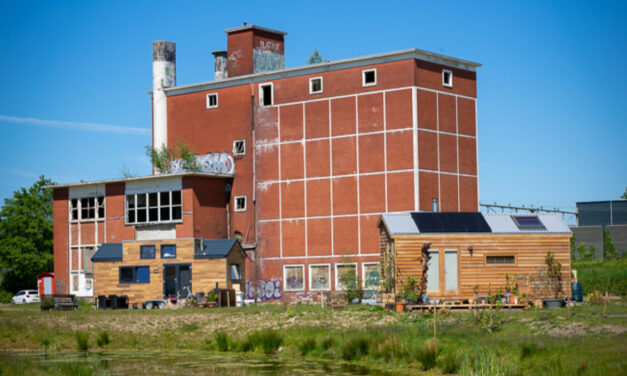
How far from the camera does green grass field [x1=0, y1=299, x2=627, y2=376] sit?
27641mm

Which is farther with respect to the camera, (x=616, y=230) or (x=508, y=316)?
(x=616, y=230)

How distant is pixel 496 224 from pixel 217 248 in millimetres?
21204

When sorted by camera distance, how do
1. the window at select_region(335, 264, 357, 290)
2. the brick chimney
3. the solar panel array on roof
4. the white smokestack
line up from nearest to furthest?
the solar panel array on roof < the window at select_region(335, 264, 357, 290) < the brick chimney < the white smokestack

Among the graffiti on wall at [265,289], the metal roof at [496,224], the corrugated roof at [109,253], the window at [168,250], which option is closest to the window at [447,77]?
the graffiti on wall at [265,289]

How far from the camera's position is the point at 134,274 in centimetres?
6172

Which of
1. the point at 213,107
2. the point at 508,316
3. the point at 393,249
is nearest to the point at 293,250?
the point at 213,107

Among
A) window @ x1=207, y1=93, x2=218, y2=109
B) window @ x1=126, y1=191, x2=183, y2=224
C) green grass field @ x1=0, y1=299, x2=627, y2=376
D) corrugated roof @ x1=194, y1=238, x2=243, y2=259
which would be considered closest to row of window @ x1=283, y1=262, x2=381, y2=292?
corrugated roof @ x1=194, y1=238, x2=243, y2=259

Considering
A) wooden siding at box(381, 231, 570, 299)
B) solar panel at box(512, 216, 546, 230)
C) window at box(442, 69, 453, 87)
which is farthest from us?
window at box(442, 69, 453, 87)

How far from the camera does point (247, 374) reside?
3044 cm

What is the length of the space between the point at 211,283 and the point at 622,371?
39030mm

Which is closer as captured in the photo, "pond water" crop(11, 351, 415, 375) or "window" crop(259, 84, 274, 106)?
"pond water" crop(11, 351, 415, 375)

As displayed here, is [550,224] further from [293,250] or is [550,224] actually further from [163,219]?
[163,219]

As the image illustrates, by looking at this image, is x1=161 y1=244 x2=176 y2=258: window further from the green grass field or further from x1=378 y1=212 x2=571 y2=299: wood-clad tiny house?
x1=378 y1=212 x2=571 y2=299: wood-clad tiny house

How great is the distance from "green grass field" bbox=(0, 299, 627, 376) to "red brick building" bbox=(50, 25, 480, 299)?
19342 mm
